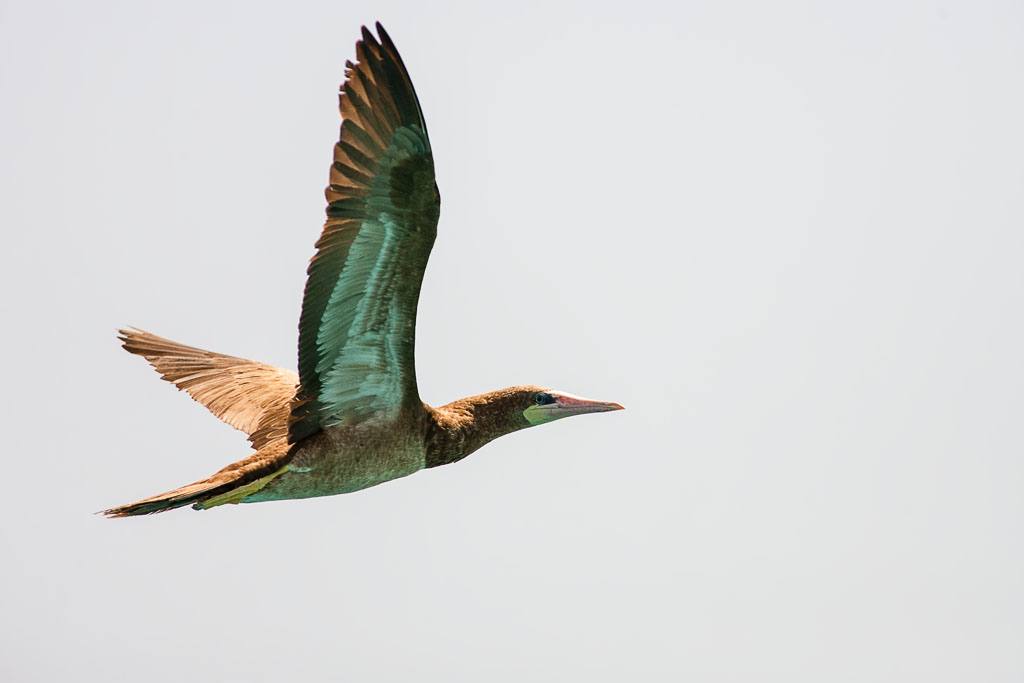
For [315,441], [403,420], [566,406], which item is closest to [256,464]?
[315,441]

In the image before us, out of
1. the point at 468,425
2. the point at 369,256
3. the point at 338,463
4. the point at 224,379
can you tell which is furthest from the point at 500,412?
the point at 224,379

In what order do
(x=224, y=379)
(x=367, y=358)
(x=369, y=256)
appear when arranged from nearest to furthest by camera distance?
→ (x=369, y=256) → (x=367, y=358) → (x=224, y=379)

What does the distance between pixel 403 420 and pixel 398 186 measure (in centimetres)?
253

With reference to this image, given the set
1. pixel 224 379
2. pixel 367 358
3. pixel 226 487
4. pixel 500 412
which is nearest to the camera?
pixel 226 487

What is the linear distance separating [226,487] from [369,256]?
239 cm

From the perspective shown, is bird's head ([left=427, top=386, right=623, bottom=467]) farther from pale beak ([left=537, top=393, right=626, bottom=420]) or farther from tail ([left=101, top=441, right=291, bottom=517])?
tail ([left=101, top=441, right=291, bottom=517])

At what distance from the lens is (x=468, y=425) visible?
13.7m

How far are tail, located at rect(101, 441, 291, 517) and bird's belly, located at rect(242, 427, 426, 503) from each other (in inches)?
5.2

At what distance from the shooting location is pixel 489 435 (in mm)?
13922

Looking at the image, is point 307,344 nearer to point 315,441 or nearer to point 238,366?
point 315,441

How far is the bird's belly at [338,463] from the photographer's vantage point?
12.6 meters

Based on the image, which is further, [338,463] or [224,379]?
[224,379]

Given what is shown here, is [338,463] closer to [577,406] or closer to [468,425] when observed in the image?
[468,425]

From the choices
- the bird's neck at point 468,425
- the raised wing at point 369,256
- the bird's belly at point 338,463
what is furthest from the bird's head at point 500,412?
the raised wing at point 369,256
